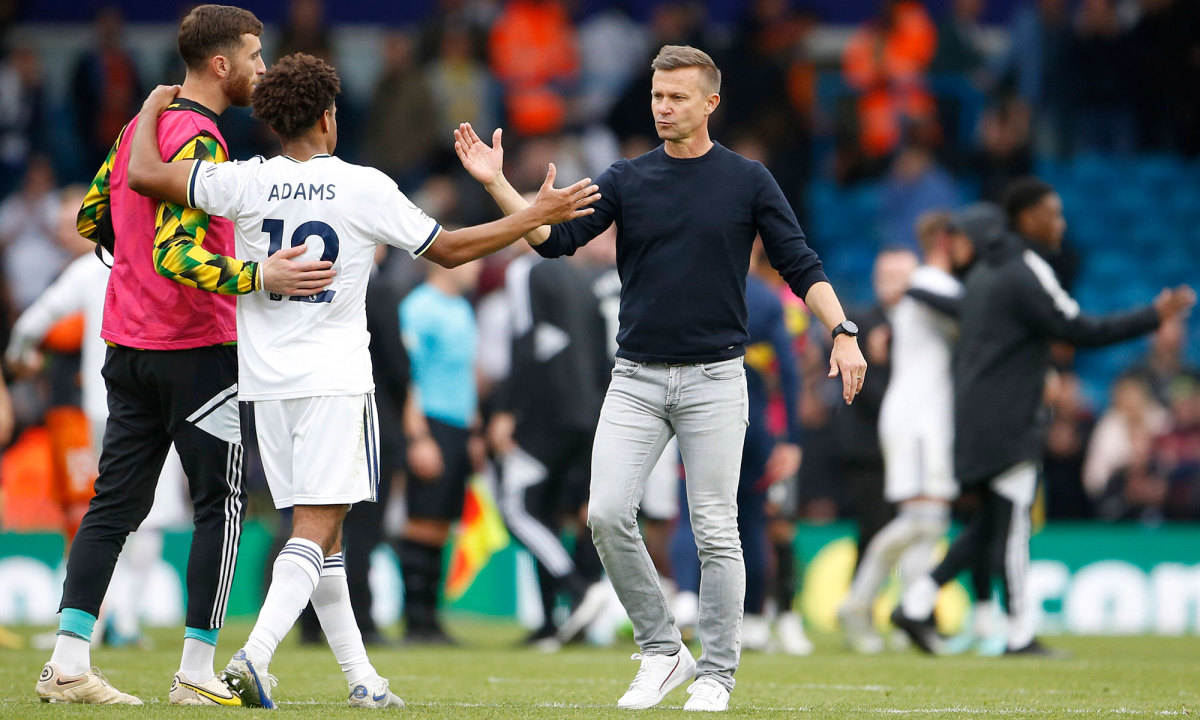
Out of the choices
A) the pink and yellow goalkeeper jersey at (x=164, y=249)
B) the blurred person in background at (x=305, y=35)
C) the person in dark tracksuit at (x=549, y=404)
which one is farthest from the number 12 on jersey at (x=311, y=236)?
the blurred person in background at (x=305, y=35)

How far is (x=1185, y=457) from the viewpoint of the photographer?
13.5 meters

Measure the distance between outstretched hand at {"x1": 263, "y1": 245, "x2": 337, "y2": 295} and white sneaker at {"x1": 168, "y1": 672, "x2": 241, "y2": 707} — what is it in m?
1.36

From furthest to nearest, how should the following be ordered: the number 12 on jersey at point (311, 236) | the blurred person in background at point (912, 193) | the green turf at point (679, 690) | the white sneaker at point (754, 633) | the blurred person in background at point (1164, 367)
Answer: the blurred person in background at point (912, 193) < the blurred person in background at point (1164, 367) < the white sneaker at point (754, 633) < the green turf at point (679, 690) < the number 12 on jersey at point (311, 236)

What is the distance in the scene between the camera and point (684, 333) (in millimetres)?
5719

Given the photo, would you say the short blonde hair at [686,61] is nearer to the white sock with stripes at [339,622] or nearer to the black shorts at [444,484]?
the white sock with stripes at [339,622]

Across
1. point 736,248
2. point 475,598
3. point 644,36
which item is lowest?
point 475,598

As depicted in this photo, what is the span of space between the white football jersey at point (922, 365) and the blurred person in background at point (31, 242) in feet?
30.2

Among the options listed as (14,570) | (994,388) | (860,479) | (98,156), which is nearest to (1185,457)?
(860,479)

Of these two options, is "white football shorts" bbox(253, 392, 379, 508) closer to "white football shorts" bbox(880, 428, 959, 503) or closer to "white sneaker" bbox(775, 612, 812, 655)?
"white sneaker" bbox(775, 612, 812, 655)

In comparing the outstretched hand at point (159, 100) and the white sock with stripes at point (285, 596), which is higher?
the outstretched hand at point (159, 100)

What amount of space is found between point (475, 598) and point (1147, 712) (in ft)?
24.7

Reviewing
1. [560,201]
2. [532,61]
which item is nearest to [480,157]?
[560,201]

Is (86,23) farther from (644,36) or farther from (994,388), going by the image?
(994,388)

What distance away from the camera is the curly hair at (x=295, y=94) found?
5430 mm
